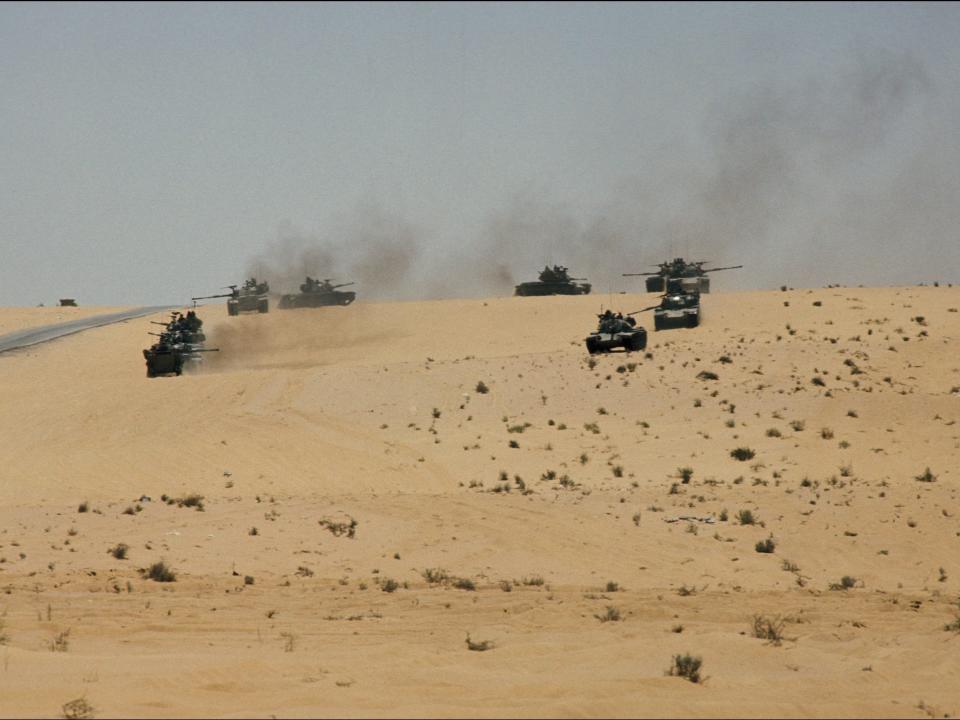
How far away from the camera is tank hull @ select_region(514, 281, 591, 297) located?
7456cm

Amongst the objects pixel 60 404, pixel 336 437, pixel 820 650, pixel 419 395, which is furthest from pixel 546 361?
pixel 820 650

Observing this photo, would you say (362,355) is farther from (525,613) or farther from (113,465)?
(525,613)

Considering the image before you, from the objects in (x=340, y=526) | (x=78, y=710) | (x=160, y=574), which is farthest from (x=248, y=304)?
(x=78, y=710)

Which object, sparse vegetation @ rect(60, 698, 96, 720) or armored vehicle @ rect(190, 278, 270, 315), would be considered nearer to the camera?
sparse vegetation @ rect(60, 698, 96, 720)

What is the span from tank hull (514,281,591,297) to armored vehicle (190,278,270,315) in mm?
13881

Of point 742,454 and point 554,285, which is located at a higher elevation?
point 554,285

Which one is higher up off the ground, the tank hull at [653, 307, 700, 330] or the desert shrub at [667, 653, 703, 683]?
the tank hull at [653, 307, 700, 330]

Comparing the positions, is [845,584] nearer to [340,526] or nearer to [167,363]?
[340,526]

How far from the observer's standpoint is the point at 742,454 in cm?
3158

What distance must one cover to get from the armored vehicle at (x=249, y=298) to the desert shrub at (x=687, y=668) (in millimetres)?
60753

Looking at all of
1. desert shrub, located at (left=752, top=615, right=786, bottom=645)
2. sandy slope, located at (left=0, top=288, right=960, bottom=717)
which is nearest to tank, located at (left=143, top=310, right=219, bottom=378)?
sandy slope, located at (left=0, top=288, right=960, bottom=717)

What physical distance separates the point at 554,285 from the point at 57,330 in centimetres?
2711

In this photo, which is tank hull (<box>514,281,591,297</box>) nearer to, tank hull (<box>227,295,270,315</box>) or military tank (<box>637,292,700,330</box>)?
tank hull (<box>227,295,270,315</box>)

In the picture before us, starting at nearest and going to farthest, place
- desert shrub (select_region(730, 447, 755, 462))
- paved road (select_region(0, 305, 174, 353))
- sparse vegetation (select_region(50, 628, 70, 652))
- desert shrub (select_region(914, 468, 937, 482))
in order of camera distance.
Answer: sparse vegetation (select_region(50, 628, 70, 652)), desert shrub (select_region(914, 468, 937, 482)), desert shrub (select_region(730, 447, 755, 462)), paved road (select_region(0, 305, 174, 353))
